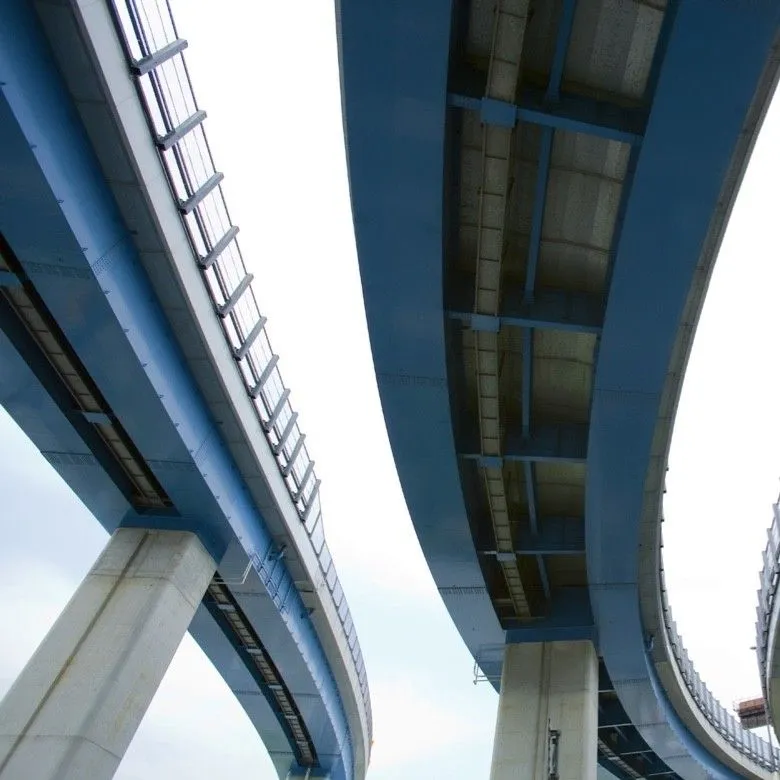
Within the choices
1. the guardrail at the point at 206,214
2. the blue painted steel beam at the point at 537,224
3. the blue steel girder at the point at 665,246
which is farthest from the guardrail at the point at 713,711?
the guardrail at the point at 206,214

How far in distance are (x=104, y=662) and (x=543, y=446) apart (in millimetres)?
7561

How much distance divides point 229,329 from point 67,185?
11.4ft

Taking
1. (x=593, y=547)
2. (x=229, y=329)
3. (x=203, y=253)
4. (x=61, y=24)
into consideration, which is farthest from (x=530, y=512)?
(x=61, y=24)

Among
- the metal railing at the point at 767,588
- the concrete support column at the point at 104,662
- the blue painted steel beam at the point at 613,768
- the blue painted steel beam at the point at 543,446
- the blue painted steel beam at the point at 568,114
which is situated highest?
the blue painted steel beam at the point at 613,768

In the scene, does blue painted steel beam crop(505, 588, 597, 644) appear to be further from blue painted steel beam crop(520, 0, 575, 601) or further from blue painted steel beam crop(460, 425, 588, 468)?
blue painted steel beam crop(460, 425, 588, 468)

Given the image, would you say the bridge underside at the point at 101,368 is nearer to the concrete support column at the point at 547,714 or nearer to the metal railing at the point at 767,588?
the concrete support column at the point at 547,714

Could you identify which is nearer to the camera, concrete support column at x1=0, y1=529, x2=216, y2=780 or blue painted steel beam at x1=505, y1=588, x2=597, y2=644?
concrete support column at x1=0, y1=529, x2=216, y2=780

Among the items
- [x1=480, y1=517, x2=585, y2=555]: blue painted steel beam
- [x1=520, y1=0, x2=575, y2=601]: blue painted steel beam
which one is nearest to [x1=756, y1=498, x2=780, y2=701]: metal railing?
[x1=480, y1=517, x2=585, y2=555]: blue painted steel beam

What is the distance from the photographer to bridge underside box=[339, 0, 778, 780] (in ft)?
20.9

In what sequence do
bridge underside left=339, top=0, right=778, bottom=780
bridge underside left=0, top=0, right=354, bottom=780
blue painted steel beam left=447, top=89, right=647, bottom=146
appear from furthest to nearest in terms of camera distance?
1. bridge underside left=0, top=0, right=354, bottom=780
2. blue painted steel beam left=447, top=89, right=647, bottom=146
3. bridge underside left=339, top=0, right=778, bottom=780

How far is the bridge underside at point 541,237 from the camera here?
20.9ft

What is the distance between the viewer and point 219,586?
14430 mm

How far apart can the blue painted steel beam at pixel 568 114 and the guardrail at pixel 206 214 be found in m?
3.51

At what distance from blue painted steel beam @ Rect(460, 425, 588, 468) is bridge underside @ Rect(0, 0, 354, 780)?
446cm
